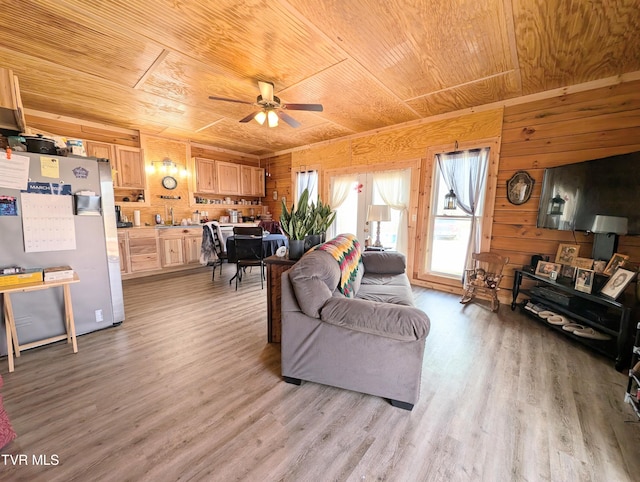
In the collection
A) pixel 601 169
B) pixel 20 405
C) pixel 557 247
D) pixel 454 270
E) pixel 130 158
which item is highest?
pixel 130 158

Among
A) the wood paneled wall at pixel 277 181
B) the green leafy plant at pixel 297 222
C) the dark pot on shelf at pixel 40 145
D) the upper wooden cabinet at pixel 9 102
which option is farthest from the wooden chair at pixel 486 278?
the upper wooden cabinet at pixel 9 102

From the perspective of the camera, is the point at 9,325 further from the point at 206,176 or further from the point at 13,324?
the point at 206,176

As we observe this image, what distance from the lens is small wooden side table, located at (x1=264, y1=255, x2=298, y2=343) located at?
2.18 m

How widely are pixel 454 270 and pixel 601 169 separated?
1.95 m

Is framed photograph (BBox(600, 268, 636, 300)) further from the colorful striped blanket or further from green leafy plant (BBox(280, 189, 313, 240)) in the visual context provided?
green leafy plant (BBox(280, 189, 313, 240))

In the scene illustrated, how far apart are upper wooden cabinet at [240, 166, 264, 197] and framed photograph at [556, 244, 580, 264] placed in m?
5.86

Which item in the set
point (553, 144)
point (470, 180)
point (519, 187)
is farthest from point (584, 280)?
point (470, 180)

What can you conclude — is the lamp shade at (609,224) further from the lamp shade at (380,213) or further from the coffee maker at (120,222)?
the coffee maker at (120,222)

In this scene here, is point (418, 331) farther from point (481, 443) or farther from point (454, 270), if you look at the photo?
point (454, 270)

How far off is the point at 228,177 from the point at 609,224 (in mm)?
6246

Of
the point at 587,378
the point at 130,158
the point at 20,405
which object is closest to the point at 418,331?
the point at 587,378

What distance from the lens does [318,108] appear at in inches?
103

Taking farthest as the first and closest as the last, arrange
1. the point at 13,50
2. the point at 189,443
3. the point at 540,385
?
the point at 13,50 → the point at 540,385 → the point at 189,443

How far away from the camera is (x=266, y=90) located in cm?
271
